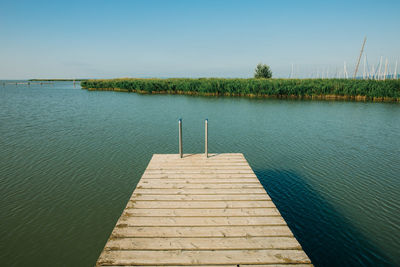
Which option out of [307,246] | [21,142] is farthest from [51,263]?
[21,142]

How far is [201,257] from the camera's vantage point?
3008 millimetres

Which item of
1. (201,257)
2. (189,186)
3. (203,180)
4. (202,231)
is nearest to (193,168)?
(203,180)

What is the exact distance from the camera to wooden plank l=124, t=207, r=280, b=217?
3996 millimetres

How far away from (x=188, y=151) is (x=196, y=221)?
262 inches

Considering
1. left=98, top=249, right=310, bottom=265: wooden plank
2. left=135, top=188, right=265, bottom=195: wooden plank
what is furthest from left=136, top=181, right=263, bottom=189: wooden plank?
left=98, top=249, right=310, bottom=265: wooden plank

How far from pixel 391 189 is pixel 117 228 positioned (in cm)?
857

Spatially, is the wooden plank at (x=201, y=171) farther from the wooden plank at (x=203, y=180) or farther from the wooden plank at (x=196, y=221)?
the wooden plank at (x=196, y=221)

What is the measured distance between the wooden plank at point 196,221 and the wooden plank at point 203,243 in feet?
1.22

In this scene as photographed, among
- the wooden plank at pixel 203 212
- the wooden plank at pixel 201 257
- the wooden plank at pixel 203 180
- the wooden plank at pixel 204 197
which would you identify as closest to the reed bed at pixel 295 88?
the wooden plank at pixel 203 180

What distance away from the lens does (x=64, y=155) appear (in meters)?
9.68

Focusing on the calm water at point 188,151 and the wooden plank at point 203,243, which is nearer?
the wooden plank at point 203,243

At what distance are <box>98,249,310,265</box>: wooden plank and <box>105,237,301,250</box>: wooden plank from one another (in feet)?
0.24

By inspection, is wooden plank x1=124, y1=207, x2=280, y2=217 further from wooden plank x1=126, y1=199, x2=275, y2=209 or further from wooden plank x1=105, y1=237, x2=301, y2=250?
wooden plank x1=105, y1=237, x2=301, y2=250

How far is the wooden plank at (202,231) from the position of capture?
344 centimetres
